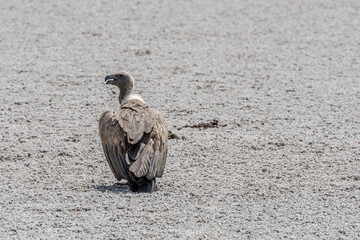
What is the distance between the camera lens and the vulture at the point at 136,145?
6.04 meters

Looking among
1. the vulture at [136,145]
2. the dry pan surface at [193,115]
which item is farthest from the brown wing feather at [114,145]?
the dry pan surface at [193,115]

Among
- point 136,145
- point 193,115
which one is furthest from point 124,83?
point 136,145

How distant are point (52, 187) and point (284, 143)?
2.51 meters

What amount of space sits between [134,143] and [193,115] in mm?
2736

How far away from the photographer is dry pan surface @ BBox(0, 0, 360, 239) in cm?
569

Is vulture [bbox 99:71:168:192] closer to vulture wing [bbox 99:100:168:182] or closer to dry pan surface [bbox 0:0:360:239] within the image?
vulture wing [bbox 99:100:168:182]

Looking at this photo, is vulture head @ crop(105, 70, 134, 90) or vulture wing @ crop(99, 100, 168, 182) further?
vulture head @ crop(105, 70, 134, 90)

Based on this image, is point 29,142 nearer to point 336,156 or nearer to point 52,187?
point 52,187

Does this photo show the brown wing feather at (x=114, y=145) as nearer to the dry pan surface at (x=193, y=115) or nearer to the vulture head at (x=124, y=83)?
the dry pan surface at (x=193, y=115)

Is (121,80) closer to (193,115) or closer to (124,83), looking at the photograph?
(124,83)

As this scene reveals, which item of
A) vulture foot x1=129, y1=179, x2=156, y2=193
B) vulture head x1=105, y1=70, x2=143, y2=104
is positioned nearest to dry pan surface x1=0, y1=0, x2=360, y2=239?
vulture foot x1=129, y1=179, x2=156, y2=193

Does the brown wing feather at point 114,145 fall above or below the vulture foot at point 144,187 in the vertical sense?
above

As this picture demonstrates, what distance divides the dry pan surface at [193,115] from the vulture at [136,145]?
163 mm

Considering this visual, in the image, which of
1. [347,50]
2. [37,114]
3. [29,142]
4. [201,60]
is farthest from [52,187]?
[347,50]
